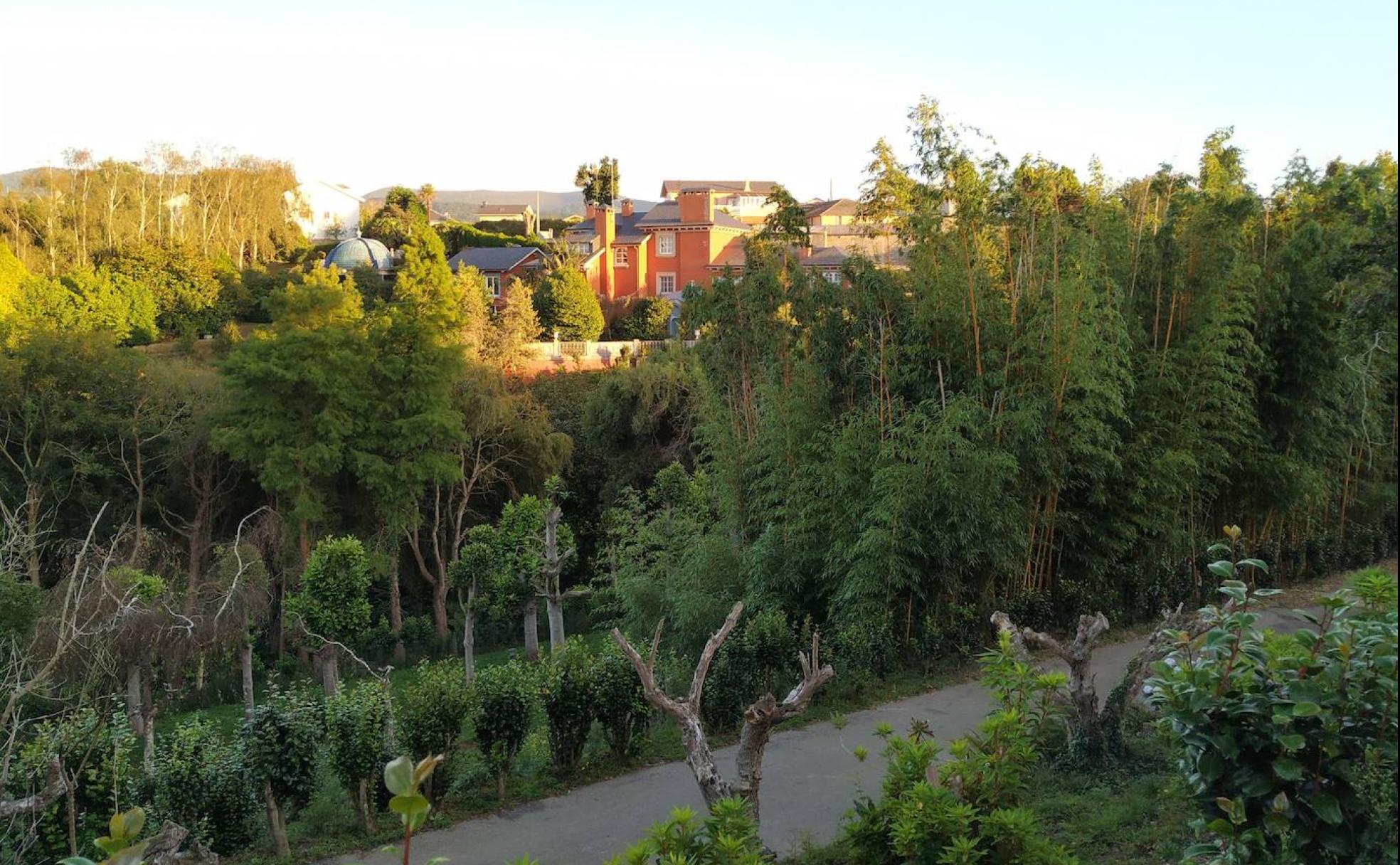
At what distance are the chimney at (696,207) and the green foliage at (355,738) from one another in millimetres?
30340

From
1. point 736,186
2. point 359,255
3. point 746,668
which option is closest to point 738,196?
point 736,186

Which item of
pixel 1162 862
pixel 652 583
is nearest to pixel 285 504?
pixel 652 583

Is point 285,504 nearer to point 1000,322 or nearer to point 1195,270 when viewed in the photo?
point 1000,322

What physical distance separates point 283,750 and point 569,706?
155 cm

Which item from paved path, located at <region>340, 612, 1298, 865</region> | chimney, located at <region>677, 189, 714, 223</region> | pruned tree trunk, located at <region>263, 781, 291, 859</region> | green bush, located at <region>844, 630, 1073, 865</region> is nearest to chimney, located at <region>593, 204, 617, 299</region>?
chimney, located at <region>677, 189, 714, 223</region>

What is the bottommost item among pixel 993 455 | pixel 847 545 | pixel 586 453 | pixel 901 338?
pixel 586 453

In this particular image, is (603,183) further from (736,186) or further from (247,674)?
(247,674)

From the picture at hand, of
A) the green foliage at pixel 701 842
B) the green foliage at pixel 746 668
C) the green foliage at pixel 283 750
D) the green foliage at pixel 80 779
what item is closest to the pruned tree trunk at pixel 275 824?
the green foliage at pixel 283 750

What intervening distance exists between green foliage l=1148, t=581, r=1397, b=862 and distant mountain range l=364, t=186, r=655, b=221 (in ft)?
210

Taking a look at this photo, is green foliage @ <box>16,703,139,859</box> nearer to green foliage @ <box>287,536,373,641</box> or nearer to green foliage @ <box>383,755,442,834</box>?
green foliage @ <box>287,536,373,641</box>

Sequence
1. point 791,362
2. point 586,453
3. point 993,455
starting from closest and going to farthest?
point 993,455 < point 791,362 < point 586,453

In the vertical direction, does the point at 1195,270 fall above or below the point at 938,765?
above

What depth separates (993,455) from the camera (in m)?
7.39

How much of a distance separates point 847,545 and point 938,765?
11.5 feet
